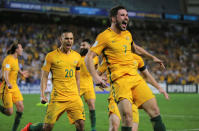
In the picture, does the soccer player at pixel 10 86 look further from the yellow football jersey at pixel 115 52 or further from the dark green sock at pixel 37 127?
the yellow football jersey at pixel 115 52

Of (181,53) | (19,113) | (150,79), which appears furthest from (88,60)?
(181,53)

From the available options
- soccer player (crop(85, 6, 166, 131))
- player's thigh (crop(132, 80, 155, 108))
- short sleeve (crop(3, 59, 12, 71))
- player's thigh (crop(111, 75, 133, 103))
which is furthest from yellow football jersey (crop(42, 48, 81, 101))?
short sleeve (crop(3, 59, 12, 71))

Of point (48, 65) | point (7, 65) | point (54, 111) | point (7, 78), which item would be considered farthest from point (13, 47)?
point (54, 111)

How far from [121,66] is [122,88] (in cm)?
39

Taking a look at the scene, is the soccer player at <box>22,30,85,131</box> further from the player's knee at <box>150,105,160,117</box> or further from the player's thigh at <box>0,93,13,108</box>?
the player's thigh at <box>0,93,13,108</box>

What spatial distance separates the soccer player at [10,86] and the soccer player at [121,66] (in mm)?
3804

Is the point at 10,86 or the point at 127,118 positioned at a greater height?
the point at 10,86

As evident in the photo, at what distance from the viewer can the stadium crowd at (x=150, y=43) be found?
31.3 m

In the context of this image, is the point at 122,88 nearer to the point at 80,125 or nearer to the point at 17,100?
the point at 80,125

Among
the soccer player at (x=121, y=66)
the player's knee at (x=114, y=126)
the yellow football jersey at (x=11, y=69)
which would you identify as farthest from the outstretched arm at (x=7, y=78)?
the soccer player at (x=121, y=66)

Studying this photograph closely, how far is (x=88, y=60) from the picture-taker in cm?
557

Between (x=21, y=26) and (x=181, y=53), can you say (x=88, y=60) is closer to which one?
(x=21, y=26)

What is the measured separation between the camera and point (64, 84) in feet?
22.1

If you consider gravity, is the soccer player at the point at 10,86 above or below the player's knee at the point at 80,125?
above
